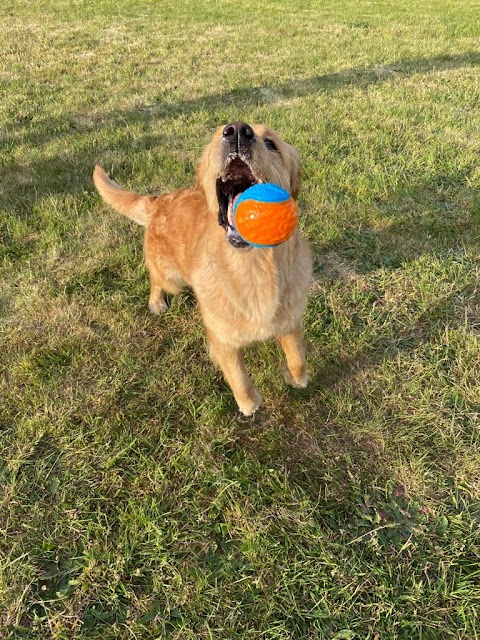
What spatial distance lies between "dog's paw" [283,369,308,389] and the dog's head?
0.99 metres

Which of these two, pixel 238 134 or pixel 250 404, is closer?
pixel 238 134

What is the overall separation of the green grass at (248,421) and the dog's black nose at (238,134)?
A: 1.47 m

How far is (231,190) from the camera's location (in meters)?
2.20

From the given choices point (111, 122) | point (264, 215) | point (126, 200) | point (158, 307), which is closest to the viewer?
point (264, 215)

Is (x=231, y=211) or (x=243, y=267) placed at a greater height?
(x=231, y=211)

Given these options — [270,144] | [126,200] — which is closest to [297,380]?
[270,144]

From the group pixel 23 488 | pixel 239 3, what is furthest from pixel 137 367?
pixel 239 3

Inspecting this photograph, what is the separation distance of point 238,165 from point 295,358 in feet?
3.86

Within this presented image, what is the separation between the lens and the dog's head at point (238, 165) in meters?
1.95

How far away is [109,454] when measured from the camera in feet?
7.72

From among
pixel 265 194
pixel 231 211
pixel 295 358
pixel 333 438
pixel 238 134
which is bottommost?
pixel 333 438

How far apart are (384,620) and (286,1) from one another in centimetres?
2069

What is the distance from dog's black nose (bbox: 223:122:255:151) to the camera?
1898mm

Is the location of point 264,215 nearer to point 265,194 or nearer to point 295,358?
point 265,194
